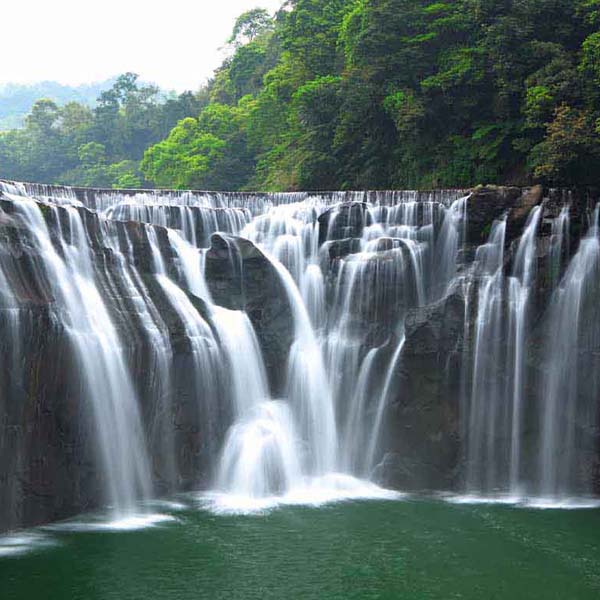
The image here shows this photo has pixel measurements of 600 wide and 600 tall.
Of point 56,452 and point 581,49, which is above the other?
point 581,49

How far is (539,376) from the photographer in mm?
20562

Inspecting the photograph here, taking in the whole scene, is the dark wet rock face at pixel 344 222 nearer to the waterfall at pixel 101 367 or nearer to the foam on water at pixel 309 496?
the foam on water at pixel 309 496

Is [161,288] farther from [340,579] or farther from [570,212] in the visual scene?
[570,212]

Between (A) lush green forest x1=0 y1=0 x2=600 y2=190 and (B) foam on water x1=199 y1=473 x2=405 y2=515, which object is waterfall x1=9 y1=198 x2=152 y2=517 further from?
(A) lush green forest x1=0 y1=0 x2=600 y2=190

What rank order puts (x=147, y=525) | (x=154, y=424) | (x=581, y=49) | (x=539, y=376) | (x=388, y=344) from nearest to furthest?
(x=147, y=525)
(x=154, y=424)
(x=539, y=376)
(x=388, y=344)
(x=581, y=49)

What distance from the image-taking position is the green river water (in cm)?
1347

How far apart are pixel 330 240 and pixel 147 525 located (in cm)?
1145

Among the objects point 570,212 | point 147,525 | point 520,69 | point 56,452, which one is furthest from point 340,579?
point 520,69

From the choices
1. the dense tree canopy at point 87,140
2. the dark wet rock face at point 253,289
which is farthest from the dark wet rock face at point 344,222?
the dense tree canopy at point 87,140

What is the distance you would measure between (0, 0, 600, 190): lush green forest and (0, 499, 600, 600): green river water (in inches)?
486

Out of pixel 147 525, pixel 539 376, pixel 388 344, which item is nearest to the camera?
pixel 147 525

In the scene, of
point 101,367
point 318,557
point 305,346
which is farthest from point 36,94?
point 318,557

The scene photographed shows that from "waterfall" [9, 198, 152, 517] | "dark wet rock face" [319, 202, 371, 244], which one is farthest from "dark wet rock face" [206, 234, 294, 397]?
"waterfall" [9, 198, 152, 517]

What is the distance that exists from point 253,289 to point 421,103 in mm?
12941
